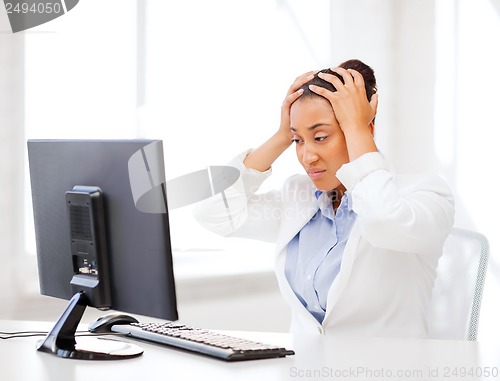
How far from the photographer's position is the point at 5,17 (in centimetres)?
291

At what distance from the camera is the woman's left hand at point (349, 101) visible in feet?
6.71

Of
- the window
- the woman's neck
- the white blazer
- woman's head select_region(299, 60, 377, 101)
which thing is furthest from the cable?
the window

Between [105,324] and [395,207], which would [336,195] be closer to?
[395,207]

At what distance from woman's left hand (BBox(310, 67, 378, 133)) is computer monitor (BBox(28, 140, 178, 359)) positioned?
2.34 ft

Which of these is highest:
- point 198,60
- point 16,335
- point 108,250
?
point 198,60

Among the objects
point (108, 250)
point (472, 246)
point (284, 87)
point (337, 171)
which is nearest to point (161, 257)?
point (108, 250)

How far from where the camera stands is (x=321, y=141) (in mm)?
2092

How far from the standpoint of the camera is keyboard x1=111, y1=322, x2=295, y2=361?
1545 mm

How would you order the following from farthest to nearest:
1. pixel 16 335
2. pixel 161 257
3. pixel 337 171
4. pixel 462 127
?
pixel 462 127 < pixel 337 171 < pixel 16 335 < pixel 161 257


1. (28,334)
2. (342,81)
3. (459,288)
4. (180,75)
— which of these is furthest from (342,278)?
(180,75)

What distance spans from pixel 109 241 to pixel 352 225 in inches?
29.8

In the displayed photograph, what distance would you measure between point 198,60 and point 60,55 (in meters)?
0.67

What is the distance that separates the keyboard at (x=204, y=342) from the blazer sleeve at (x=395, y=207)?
45 centimetres

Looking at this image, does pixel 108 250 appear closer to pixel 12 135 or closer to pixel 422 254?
pixel 422 254
